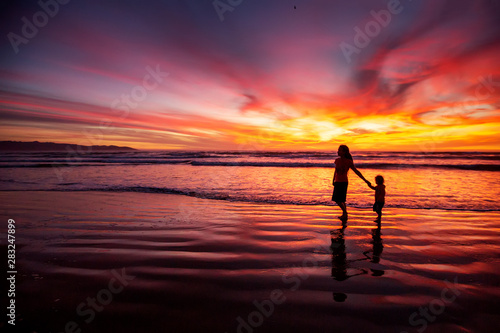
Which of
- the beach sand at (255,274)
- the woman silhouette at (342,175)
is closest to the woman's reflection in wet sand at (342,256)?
the beach sand at (255,274)

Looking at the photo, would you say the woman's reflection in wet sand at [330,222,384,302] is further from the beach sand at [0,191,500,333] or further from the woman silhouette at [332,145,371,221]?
the woman silhouette at [332,145,371,221]

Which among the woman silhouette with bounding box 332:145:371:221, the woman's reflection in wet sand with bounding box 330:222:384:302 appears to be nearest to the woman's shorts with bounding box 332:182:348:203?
the woman silhouette with bounding box 332:145:371:221

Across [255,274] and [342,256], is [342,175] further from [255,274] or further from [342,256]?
[255,274]

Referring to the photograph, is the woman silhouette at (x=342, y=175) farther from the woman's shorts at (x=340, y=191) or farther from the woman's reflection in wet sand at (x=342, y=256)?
the woman's reflection in wet sand at (x=342, y=256)

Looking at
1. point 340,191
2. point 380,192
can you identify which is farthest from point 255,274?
point 340,191

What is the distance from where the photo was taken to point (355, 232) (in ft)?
18.6

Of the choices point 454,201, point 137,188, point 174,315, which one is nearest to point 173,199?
point 137,188

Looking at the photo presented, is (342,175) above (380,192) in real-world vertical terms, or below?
above

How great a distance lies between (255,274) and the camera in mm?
3561

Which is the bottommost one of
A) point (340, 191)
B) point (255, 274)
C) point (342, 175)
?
point (255, 274)

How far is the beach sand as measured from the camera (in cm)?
257

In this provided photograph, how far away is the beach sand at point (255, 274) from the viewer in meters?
2.57

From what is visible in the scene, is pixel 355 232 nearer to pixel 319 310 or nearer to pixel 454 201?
pixel 319 310

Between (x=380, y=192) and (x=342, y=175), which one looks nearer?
(x=380, y=192)
